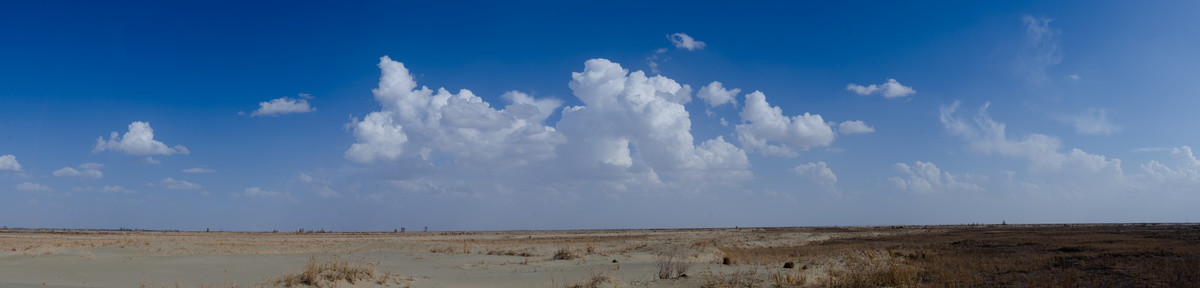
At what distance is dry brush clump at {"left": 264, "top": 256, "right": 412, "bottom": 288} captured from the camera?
16234mm

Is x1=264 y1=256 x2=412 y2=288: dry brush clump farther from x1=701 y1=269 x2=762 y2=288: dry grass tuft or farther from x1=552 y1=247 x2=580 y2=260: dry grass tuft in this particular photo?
x1=552 y1=247 x2=580 y2=260: dry grass tuft

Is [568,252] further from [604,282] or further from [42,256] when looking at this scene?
[42,256]

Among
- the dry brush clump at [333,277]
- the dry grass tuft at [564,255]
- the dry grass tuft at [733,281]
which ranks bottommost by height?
the dry grass tuft at [564,255]

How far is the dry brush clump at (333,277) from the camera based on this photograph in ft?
53.3

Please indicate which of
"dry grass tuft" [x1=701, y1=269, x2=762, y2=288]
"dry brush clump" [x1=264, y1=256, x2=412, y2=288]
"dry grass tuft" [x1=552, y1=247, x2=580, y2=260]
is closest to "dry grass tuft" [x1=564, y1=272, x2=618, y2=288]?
"dry grass tuft" [x1=701, y1=269, x2=762, y2=288]

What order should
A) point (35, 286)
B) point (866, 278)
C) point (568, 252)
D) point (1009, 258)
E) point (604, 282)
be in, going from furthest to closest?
1. point (568, 252)
2. point (1009, 258)
3. point (604, 282)
4. point (866, 278)
5. point (35, 286)

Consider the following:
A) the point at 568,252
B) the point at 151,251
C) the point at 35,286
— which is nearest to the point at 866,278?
the point at 568,252

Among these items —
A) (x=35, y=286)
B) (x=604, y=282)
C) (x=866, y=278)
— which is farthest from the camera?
(x=604, y=282)

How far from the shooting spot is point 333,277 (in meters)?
16.6

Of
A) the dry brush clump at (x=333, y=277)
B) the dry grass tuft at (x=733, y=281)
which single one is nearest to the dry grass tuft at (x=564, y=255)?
the dry brush clump at (x=333, y=277)

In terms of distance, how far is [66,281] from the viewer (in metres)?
18.0

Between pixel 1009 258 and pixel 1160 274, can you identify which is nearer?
pixel 1160 274

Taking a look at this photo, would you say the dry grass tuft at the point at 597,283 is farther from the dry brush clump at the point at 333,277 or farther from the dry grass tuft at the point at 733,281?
the dry brush clump at the point at 333,277

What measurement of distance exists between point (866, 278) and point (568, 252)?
53.8ft
